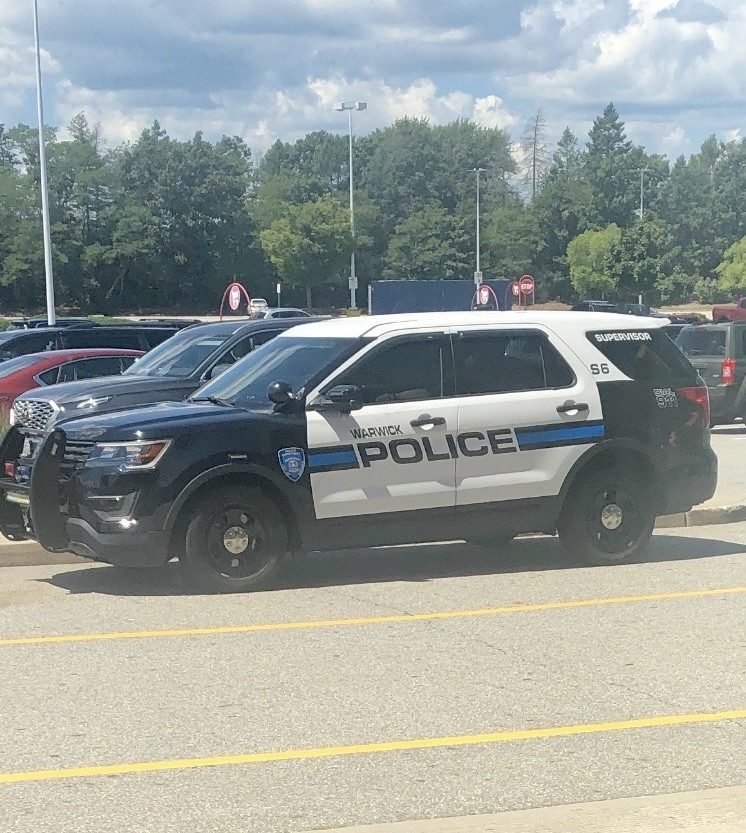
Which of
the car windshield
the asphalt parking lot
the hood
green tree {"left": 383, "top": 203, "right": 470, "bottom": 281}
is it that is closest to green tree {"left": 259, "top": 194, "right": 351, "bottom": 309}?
green tree {"left": 383, "top": 203, "right": 470, "bottom": 281}

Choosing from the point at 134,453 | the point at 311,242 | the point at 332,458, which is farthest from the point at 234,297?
the point at 311,242

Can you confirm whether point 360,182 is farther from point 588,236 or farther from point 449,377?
point 449,377

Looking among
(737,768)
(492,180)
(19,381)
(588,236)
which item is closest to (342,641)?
(737,768)

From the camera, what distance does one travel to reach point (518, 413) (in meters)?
9.75

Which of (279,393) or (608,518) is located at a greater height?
(279,393)

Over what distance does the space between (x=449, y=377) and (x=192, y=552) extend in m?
2.23

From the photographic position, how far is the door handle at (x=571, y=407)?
991cm

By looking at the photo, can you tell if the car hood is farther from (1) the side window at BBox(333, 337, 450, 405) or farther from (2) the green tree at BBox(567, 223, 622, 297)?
(2) the green tree at BBox(567, 223, 622, 297)

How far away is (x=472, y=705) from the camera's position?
639 cm

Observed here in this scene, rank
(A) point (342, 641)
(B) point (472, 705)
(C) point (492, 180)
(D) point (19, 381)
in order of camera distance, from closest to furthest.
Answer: (B) point (472, 705), (A) point (342, 641), (D) point (19, 381), (C) point (492, 180)

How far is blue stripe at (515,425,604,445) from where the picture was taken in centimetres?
977

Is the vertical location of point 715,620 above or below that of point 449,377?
below

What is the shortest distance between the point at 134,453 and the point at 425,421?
2044 mm

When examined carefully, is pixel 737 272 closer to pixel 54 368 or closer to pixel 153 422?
pixel 54 368
